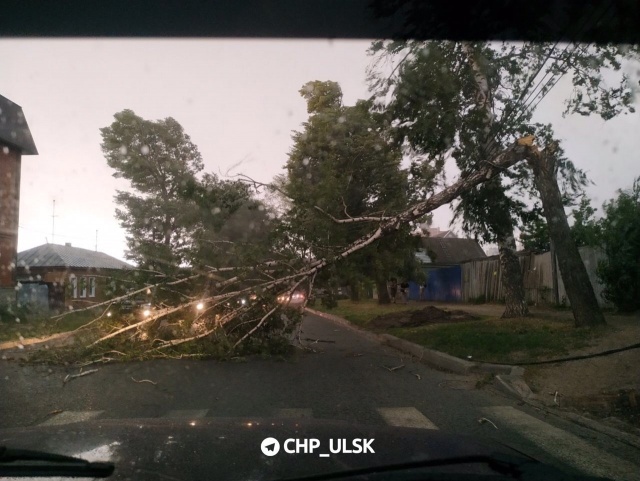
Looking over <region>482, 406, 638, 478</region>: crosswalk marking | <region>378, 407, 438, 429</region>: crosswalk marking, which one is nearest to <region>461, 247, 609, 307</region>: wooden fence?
<region>482, 406, 638, 478</region>: crosswalk marking

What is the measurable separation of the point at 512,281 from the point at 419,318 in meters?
3.09

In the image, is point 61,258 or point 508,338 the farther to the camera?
point 61,258

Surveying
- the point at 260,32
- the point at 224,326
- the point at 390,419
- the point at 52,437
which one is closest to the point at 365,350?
the point at 224,326

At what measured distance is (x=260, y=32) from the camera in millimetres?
8289

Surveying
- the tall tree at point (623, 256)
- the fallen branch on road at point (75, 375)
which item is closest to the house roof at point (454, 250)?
the tall tree at point (623, 256)

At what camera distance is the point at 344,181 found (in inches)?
734

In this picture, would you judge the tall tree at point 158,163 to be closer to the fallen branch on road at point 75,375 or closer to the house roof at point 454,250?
the fallen branch on road at point 75,375

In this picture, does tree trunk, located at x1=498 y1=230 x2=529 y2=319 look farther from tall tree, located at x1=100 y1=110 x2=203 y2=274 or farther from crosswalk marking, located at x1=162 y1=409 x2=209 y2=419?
crosswalk marking, located at x1=162 y1=409 x2=209 y2=419

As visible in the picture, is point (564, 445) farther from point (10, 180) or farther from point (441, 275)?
point (441, 275)

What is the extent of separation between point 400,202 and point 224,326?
30.6ft

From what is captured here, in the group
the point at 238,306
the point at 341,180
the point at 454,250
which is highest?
the point at 454,250

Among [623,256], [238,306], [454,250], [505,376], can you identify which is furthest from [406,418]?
[454,250]

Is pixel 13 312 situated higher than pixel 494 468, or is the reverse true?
pixel 13 312

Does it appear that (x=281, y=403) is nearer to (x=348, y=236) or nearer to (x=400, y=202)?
(x=348, y=236)
